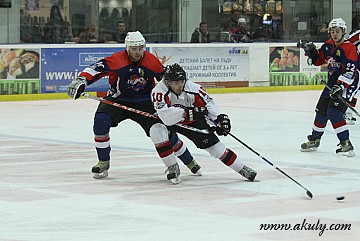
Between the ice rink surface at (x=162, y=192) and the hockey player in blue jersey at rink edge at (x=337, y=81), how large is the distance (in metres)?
0.18

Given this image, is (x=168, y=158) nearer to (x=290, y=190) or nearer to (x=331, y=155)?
(x=290, y=190)

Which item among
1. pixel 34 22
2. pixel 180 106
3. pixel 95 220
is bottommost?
pixel 95 220

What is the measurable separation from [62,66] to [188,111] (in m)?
8.34

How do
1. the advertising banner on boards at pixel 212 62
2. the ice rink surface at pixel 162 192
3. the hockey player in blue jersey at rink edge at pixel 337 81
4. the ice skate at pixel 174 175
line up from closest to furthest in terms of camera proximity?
the ice rink surface at pixel 162 192
the ice skate at pixel 174 175
the hockey player in blue jersey at rink edge at pixel 337 81
the advertising banner on boards at pixel 212 62

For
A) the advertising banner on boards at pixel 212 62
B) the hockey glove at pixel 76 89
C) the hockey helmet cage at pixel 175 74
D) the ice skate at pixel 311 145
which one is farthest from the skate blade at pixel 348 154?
the advertising banner on boards at pixel 212 62

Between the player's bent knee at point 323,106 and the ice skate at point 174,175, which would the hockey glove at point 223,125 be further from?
the player's bent knee at point 323,106

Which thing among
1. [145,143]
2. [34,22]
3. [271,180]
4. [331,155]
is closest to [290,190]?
[271,180]

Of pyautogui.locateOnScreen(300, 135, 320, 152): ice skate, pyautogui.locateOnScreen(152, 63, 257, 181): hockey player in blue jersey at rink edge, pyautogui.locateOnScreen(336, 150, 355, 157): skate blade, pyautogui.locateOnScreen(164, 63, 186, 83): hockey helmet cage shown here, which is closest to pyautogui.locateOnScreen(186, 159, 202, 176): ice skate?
pyautogui.locateOnScreen(152, 63, 257, 181): hockey player in blue jersey at rink edge

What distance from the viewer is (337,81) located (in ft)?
26.1

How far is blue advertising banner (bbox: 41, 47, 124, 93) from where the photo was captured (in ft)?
46.4

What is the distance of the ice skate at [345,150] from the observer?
7.79 m

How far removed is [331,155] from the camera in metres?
7.91

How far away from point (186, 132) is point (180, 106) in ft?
0.64

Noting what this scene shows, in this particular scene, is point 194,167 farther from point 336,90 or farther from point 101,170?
point 336,90
